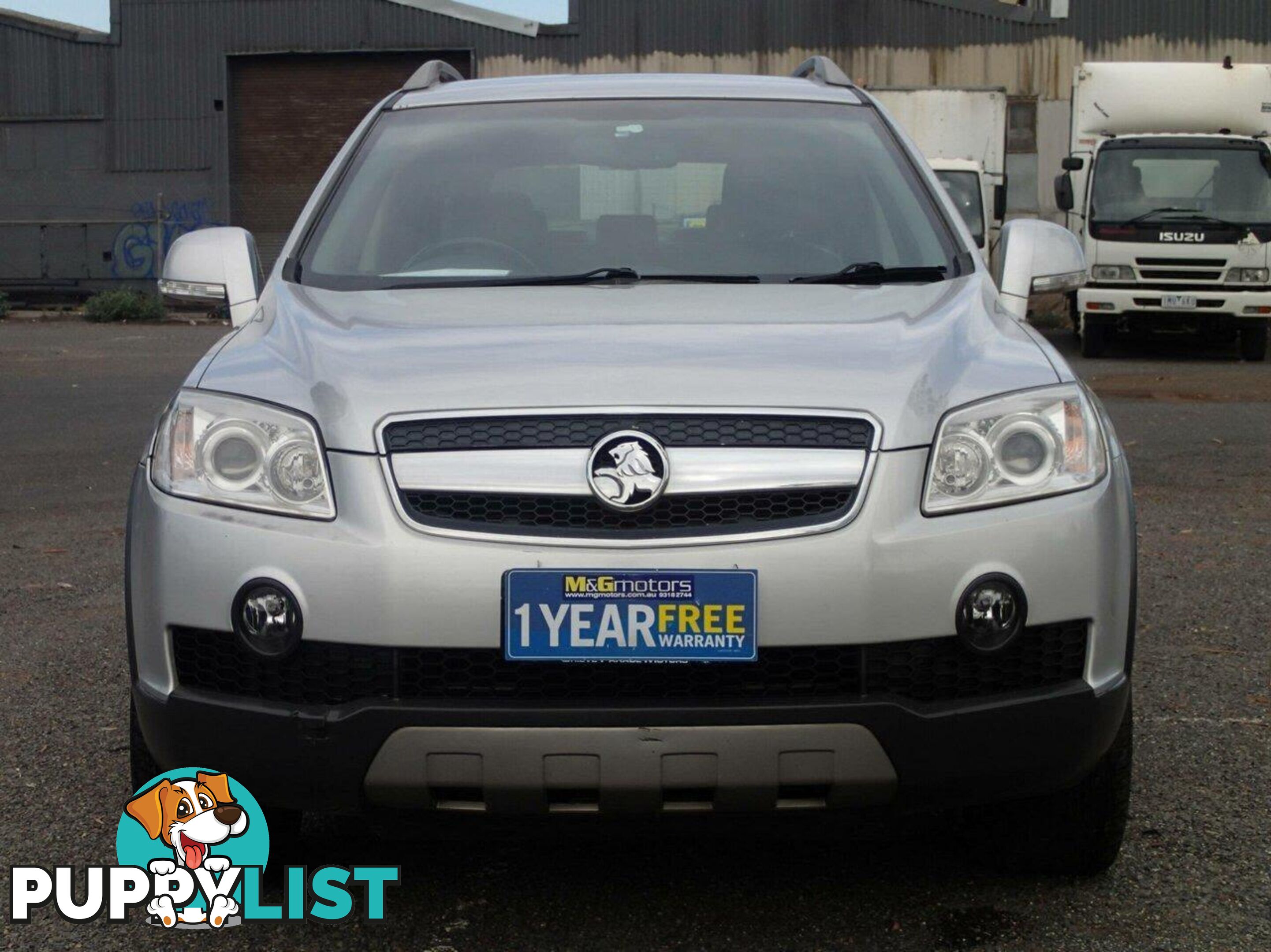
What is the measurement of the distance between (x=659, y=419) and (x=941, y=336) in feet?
2.22

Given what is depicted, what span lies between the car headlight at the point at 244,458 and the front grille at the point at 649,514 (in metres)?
0.21

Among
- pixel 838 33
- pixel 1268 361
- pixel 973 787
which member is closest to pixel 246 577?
pixel 973 787

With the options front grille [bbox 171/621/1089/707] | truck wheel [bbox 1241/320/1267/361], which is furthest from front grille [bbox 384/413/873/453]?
truck wheel [bbox 1241/320/1267/361]

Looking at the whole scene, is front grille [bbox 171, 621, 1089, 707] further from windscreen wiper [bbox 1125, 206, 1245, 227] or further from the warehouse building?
the warehouse building

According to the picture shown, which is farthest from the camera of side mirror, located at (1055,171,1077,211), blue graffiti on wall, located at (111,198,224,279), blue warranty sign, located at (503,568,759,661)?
blue graffiti on wall, located at (111,198,224,279)

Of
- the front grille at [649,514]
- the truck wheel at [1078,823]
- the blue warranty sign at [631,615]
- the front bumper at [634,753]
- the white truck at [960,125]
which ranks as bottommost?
the truck wheel at [1078,823]

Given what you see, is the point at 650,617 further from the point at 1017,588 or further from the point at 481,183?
the point at 481,183

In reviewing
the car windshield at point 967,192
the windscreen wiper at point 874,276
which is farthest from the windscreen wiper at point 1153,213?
the windscreen wiper at point 874,276

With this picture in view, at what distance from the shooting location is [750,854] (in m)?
3.50

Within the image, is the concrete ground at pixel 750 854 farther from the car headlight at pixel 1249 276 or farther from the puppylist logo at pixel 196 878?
the car headlight at pixel 1249 276

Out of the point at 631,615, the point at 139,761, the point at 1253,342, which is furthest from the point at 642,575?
the point at 1253,342

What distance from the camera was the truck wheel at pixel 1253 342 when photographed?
18.3 metres

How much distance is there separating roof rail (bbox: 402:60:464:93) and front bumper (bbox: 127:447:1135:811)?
2285mm

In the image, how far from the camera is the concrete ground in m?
3.05
